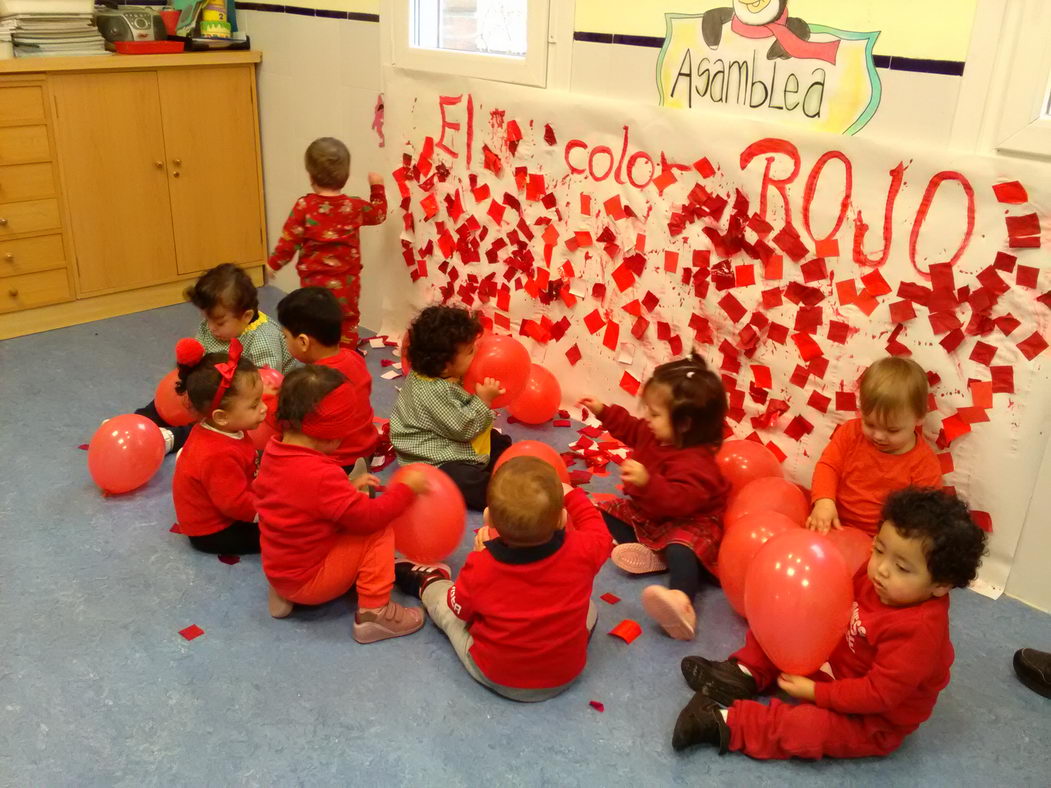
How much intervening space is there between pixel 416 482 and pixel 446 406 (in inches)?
18.2

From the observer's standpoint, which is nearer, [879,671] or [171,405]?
[879,671]

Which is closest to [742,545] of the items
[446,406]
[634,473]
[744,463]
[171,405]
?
[634,473]

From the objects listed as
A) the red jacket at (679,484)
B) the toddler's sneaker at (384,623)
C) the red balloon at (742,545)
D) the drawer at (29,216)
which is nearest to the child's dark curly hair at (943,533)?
the red balloon at (742,545)

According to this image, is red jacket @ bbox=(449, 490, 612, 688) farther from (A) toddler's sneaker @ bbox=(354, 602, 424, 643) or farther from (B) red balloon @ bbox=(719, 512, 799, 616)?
(B) red balloon @ bbox=(719, 512, 799, 616)

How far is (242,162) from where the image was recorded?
4.48 m

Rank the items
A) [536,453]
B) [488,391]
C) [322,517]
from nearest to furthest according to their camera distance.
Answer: [322,517], [536,453], [488,391]

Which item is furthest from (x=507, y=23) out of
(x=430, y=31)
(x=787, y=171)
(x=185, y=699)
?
(x=185, y=699)

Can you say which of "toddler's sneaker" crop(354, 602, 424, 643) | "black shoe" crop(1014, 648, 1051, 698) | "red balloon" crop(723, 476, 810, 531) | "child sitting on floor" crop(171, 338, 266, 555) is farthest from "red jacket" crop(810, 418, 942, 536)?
"child sitting on floor" crop(171, 338, 266, 555)

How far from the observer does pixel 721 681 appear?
2102mm

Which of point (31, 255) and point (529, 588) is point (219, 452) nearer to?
point (529, 588)

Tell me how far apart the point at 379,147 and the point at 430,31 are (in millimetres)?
532

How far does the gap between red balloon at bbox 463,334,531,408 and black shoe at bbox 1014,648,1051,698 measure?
155 centimetres

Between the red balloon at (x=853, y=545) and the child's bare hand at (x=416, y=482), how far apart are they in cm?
100

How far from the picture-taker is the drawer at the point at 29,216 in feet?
12.4
